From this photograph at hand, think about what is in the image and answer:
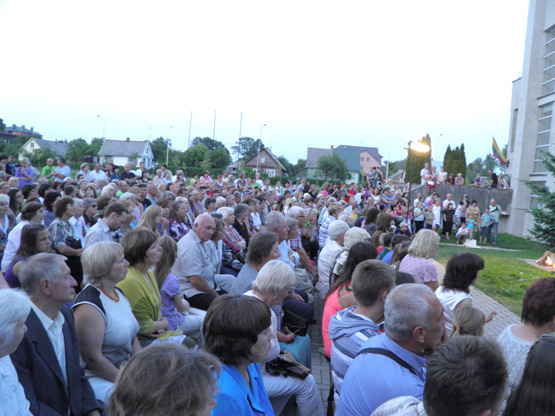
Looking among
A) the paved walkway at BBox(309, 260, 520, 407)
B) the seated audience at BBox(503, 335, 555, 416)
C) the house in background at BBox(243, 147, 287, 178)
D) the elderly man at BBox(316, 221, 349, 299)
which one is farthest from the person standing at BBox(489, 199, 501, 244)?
the house in background at BBox(243, 147, 287, 178)

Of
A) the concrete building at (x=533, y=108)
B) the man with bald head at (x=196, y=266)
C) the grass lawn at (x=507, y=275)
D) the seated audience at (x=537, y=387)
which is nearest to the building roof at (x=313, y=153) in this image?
the concrete building at (x=533, y=108)

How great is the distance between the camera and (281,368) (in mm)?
3916

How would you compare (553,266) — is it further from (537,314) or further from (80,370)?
(80,370)

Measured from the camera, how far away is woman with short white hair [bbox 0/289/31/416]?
2.33 m

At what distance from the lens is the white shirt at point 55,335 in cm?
293

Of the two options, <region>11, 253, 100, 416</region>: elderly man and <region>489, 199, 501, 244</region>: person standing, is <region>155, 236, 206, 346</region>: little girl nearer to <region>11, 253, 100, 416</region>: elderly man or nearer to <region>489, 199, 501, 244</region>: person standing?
<region>11, 253, 100, 416</region>: elderly man

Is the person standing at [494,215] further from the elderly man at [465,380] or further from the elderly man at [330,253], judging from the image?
the elderly man at [465,380]

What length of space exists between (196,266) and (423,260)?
2.75m

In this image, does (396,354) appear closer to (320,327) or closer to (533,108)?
(320,327)

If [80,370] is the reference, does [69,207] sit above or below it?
above

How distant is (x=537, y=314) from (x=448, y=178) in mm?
26794

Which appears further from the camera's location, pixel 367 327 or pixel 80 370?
pixel 367 327

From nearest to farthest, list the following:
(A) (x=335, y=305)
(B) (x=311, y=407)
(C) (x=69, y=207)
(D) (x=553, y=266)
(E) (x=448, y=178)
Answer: (B) (x=311, y=407) < (A) (x=335, y=305) < (C) (x=69, y=207) < (D) (x=553, y=266) < (E) (x=448, y=178)

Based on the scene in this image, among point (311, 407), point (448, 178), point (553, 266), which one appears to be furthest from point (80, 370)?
point (448, 178)
